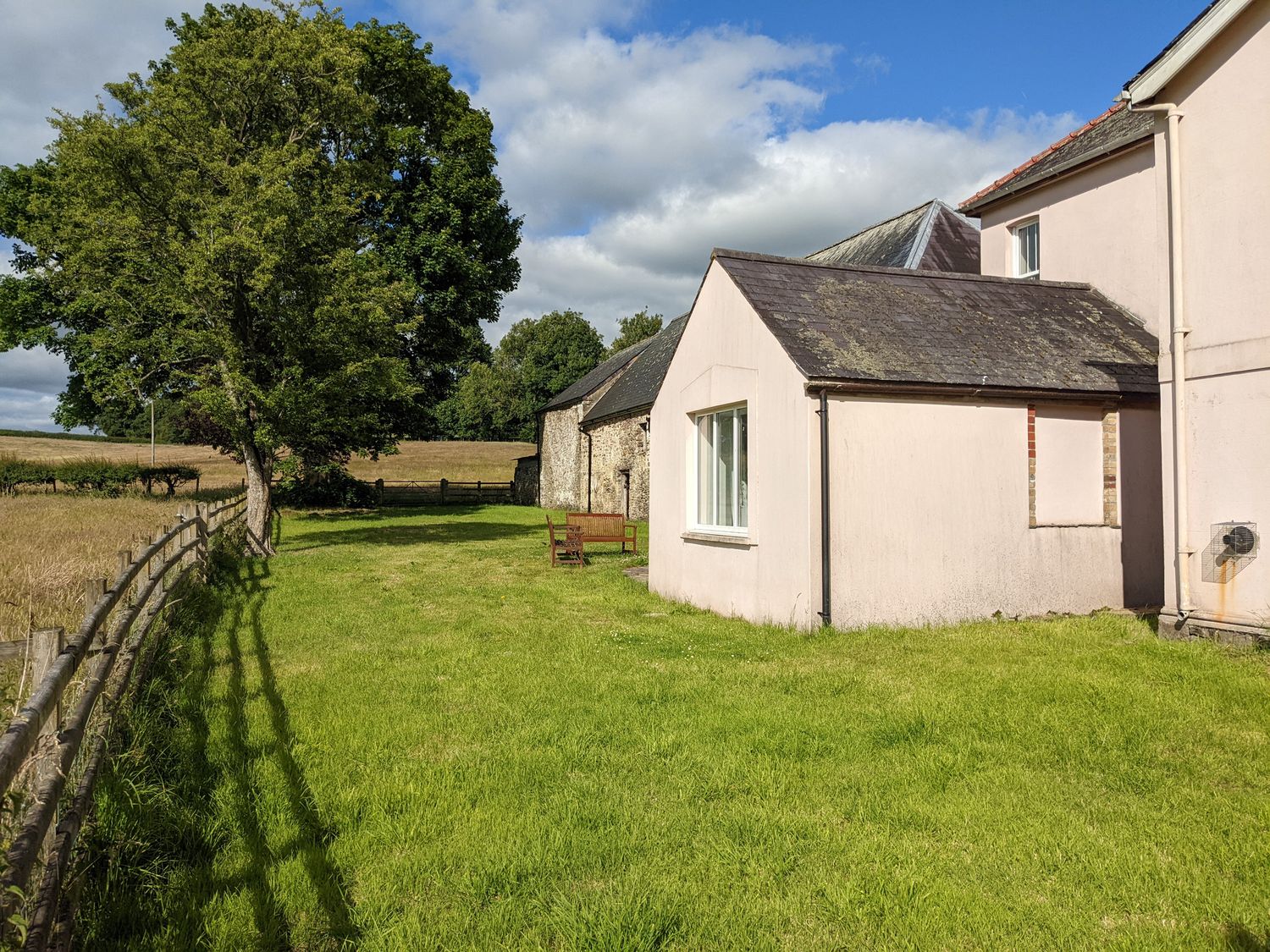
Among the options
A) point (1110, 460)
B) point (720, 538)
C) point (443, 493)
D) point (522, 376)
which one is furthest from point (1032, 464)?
point (522, 376)

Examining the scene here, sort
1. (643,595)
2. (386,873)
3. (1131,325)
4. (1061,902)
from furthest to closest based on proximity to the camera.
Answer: (643,595)
(1131,325)
(386,873)
(1061,902)

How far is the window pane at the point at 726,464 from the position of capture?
10.4m

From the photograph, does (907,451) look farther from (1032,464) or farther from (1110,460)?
(1110,460)

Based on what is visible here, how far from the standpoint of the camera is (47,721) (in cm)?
347

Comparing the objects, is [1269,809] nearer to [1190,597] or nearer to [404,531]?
[1190,597]

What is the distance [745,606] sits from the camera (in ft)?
31.6

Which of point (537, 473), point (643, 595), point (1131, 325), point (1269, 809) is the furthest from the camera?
point (537, 473)

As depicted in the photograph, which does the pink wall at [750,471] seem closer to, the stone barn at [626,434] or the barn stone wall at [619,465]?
the stone barn at [626,434]

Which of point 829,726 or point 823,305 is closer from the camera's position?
point 829,726

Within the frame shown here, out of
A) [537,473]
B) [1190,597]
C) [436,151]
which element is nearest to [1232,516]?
[1190,597]

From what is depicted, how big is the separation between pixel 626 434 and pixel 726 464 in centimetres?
1828

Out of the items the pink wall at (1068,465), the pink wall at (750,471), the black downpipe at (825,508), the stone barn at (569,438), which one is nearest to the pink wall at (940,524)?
the black downpipe at (825,508)

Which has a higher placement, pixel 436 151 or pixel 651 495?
pixel 436 151

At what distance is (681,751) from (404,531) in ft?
70.3
